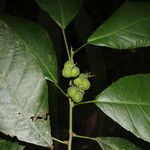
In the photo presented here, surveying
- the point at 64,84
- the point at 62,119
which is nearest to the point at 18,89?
the point at 64,84

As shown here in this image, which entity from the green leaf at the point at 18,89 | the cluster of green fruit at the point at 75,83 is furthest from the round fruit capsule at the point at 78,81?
the green leaf at the point at 18,89

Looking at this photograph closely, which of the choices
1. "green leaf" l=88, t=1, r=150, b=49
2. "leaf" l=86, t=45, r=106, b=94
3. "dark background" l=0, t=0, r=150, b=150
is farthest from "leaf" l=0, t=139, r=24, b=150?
"leaf" l=86, t=45, r=106, b=94

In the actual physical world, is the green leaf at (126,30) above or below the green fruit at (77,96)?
above

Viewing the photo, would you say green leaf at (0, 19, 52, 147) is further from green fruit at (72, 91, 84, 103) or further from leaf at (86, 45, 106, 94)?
leaf at (86, 45, 106, 94)

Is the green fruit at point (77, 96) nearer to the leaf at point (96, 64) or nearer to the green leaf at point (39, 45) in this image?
the green leaf at point (39, 45)

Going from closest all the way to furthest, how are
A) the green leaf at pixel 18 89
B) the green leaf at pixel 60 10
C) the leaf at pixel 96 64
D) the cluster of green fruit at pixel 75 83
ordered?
1. the green leaf at pixel 18 89
2. the cluster of green fruit at pixel 75 83
3. the green leaf at pixel 60 10
4. the leaf at pixel 96 64

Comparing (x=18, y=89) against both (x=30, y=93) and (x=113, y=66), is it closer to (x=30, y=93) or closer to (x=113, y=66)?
(x=30, y=93)
